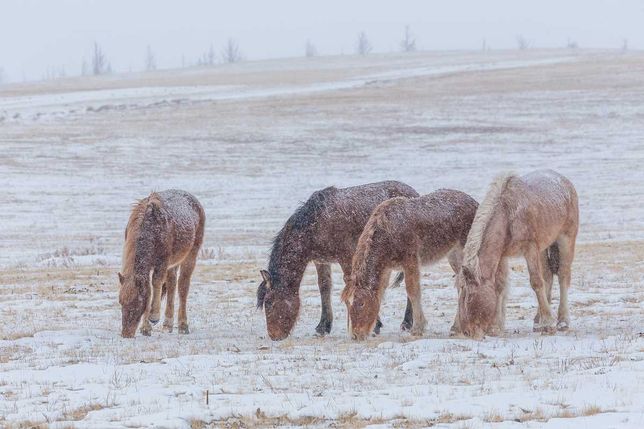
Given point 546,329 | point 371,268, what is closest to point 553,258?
point 546,329

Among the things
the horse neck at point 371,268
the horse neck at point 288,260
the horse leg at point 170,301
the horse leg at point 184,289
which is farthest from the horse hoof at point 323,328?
the horse leg at point 170,301

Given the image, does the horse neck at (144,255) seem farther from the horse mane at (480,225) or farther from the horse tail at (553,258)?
the horse tail at (553,258)

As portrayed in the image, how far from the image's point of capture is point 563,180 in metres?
13.0

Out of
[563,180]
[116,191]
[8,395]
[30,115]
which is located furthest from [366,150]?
[8,395]

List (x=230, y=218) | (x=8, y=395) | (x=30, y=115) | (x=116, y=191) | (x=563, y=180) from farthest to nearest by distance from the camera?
(x=30, y=115) < (x=116, y=191) < (x=230, y=218) < (x=563, y=180) < (x=8, y=395)

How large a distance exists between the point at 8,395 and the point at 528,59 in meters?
89.5

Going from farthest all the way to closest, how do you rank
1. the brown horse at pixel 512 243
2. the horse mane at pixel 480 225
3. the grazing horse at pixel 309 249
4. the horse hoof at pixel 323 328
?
the horse hoof at pixel 323 328 → the grazing horse at pixel 309 249 → the horse mane at pixel 480 225 → the brown horse at pixel 512 243

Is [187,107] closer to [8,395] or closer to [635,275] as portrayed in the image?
[635,275]

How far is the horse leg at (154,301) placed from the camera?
40.3ft

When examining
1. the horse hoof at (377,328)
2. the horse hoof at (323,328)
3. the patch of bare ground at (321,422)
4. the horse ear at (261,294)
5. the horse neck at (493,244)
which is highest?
the horse neck at (493,244)

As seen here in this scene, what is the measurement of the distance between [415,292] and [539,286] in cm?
155

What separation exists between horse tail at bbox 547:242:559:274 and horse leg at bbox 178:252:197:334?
5.13 metres

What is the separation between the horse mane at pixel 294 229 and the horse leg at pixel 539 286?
2777 millimetres

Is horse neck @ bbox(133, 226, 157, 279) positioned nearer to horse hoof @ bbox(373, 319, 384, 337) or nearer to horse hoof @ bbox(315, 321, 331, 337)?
horse hoof @ bbox(315, 321, 331, 337)
